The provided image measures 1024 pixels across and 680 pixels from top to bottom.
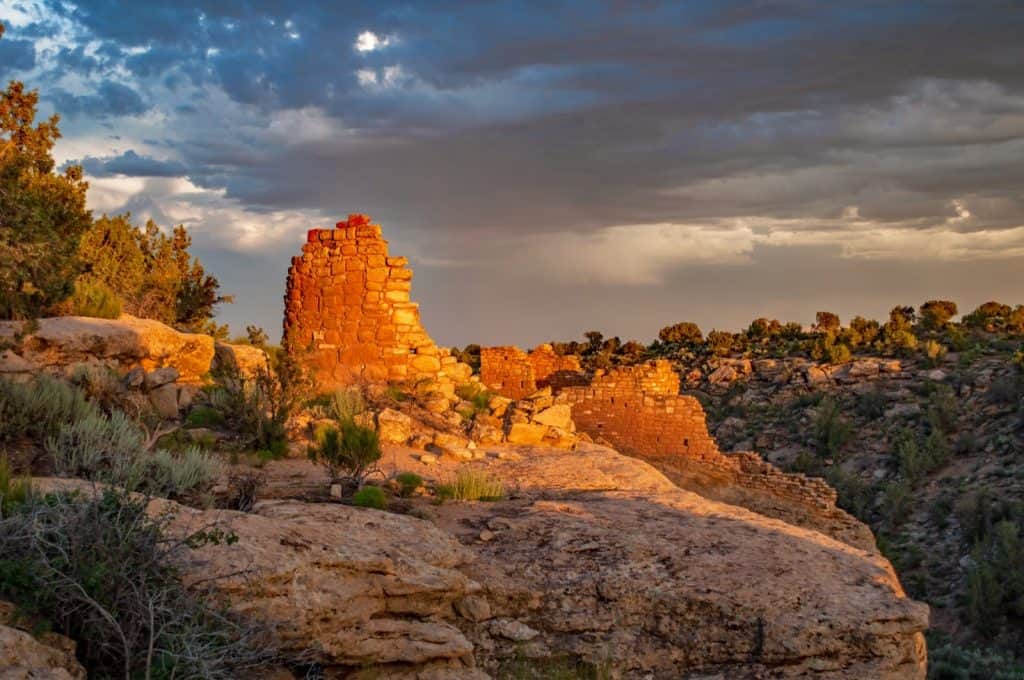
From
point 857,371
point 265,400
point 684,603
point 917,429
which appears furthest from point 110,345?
point 857,371

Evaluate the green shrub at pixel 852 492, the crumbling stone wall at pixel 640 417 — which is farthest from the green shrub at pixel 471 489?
the green shrub at pixel 852 492

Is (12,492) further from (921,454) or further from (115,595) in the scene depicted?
(921,454)

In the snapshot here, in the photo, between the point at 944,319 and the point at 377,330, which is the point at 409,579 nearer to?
the point at 377,330

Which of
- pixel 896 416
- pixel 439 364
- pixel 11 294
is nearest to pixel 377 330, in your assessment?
pixel 439 364

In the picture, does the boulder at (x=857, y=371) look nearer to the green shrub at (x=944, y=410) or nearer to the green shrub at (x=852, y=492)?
the green shrub at (x=944, y=410)

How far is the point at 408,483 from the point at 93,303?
8397mm

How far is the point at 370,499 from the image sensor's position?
29.1 ft

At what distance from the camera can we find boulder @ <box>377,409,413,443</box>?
1287cm

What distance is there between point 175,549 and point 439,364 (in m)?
10.7

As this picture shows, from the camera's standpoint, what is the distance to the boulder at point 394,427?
12.9 meters

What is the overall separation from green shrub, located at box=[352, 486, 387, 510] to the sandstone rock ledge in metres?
0.57

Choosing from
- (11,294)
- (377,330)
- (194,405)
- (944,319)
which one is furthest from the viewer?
(944,319)

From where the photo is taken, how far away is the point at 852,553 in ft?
30.7

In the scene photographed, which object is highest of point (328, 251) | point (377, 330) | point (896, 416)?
point (328, 251)
